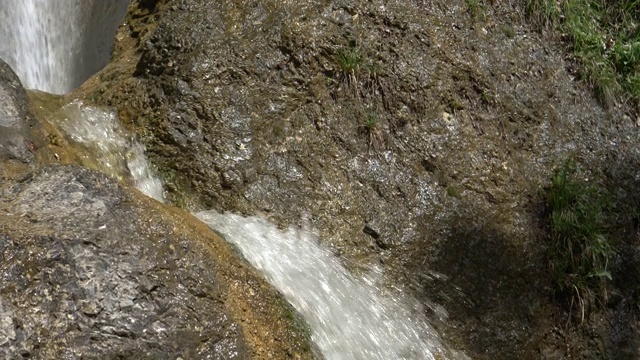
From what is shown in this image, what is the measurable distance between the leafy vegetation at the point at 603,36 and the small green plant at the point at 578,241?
977 mm

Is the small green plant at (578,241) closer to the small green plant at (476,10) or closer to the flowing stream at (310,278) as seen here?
the flowing stream at (310,278)

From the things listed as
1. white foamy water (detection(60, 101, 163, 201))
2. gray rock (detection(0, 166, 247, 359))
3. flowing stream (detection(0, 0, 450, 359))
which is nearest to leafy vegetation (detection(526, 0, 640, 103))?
flowing stream (detection(0, 0, 450, 359))

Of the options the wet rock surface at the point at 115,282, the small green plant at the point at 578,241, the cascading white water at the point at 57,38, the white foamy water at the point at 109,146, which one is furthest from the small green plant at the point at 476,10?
the wet rock surface at the point at 115,282

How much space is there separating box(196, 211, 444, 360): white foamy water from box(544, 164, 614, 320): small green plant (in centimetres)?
105

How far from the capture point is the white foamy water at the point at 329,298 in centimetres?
399

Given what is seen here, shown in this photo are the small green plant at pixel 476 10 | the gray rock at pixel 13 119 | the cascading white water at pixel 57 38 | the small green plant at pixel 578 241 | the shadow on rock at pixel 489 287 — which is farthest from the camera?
the cascading white water at pixel 57 38

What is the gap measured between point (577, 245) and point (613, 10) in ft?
7.72

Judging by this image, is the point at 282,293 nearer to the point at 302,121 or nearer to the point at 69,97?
the point at 302,121

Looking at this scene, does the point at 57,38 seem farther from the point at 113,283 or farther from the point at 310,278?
the point at 113,283

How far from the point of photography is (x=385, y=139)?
5.17m

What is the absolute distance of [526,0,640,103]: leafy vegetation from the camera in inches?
243

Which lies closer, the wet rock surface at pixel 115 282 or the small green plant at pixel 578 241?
the wet rock surface at pixel 115 282

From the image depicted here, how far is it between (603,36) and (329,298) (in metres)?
3.47

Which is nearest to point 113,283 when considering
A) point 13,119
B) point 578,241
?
point 13,119
